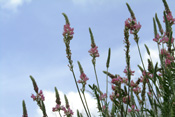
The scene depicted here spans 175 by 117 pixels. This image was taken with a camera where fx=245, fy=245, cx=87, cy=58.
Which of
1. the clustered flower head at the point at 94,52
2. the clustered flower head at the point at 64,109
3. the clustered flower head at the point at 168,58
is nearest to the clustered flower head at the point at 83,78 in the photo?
the clustered flower head at the point at 94,52

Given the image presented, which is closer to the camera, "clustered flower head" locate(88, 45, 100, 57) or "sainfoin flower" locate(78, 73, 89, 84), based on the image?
"sainfoin flower" locate(78, 73, 89, 84)

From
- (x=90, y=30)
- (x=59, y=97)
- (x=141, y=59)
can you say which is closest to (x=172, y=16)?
(x=141, y=59)

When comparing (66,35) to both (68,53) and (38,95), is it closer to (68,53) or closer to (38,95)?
(68,53)

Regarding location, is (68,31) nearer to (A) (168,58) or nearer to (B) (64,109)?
(B) (64,109)

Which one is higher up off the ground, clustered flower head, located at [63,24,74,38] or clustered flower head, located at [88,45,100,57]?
clustered flower head, located at [63,24,74,38]

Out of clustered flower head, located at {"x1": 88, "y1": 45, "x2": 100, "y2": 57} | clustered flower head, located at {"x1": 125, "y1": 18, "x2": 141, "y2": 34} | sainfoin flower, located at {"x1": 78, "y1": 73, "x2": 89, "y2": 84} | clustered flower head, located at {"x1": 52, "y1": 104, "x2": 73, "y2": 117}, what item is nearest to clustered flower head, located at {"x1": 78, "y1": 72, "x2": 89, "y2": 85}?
sainfoin flower, located at {"x1": 78, "y1": 73, "x2": 89, "y2": 84}

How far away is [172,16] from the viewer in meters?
4.49

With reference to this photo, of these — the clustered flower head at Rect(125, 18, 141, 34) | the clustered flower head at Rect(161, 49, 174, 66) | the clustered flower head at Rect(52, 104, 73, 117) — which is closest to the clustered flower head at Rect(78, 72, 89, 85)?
the clustered flower head at Rect(52, 104, 73, 117)

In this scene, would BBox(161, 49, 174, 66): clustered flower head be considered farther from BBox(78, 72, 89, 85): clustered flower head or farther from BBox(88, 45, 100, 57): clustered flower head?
BBox(78, 72, 89, 85): clustered flower head

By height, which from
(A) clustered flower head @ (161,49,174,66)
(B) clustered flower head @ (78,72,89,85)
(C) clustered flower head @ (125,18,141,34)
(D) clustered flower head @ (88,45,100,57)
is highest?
(C) clustered flower head @ (125,18,141,34)

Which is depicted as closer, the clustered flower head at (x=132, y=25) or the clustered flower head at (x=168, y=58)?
the clustered flower head at (x=132, y=25)

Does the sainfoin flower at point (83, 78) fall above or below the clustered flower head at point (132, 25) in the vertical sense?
below

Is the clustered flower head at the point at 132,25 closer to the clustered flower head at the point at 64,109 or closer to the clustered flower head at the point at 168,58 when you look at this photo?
the clustered flower head at the point at 168,58

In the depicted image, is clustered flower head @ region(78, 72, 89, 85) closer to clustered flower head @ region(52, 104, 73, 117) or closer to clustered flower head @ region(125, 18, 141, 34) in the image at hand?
clustered flower head @ region(52, 104, 73, 117)
